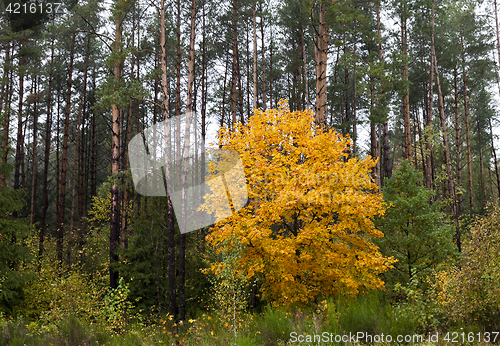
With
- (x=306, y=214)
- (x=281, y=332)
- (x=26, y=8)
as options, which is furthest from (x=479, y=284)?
(x=26, y=8)

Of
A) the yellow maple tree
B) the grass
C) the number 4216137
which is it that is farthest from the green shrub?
the number 4216137

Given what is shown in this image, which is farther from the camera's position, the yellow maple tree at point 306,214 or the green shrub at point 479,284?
the yellow maple tree at point 306,214

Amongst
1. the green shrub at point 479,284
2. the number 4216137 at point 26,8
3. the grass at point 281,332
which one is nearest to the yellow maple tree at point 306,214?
the grass at point 281,332

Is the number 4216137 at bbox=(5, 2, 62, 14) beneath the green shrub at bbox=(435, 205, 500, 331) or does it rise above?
above

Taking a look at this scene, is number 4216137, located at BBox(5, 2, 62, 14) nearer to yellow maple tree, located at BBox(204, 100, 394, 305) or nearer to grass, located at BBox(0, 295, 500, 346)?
yellow maple tree, located at BBox(204, 100, 394, 305)

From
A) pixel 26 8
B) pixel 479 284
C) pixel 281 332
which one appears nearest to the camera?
pixel 479 284

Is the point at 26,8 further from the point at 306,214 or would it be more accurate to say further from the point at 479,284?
the point at 479,284

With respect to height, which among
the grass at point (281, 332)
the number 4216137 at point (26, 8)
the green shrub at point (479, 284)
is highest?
the number 4216137 at point (26, 8)

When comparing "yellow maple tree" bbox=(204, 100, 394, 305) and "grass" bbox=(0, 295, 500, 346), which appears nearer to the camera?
"grass" bbox=(0, 295, 500, 346)

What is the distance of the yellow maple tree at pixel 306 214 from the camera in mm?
7629

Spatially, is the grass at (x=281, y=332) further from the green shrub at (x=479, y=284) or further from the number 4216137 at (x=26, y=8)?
the number 4216137 at (x=26, y=8)

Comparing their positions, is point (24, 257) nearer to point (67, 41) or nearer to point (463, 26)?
point (67, 41)

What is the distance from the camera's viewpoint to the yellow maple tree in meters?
7.63

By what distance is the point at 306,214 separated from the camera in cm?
816
